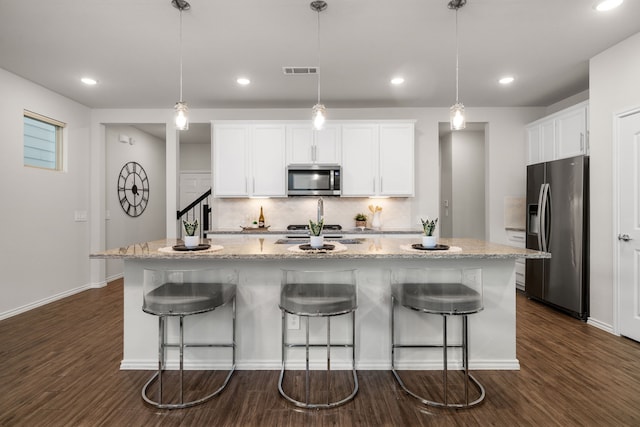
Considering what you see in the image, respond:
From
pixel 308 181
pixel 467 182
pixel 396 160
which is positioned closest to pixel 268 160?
pixel 308 181

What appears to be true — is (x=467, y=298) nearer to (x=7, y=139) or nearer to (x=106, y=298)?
(x=106, y=298)

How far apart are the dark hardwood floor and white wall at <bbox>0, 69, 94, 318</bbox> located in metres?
1.04

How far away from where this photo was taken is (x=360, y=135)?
14.5 ft

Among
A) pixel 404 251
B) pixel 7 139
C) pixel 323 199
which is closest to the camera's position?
pixel 404 251

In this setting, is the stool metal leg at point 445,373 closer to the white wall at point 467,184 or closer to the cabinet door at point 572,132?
the cabinet door at point 572,132

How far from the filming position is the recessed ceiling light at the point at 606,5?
7.70ft

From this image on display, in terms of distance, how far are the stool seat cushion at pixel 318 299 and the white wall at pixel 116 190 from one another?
176 inches

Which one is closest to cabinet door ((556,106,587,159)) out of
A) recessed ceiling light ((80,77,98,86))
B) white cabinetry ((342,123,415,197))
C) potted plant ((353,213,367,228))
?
white cabinetry ((342,123,415,197))

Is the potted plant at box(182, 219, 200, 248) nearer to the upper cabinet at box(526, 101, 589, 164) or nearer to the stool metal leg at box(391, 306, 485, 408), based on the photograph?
the stool metal leg at box(391, 306, 485, 408)

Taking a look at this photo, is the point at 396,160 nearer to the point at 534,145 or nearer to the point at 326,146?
the point at 326,146

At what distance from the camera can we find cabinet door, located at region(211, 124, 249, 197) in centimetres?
444

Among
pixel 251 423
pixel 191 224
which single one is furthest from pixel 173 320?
pixel 251 423

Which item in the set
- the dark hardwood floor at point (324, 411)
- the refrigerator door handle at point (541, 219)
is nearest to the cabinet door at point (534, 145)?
the refrigerator door handle at point (541, 219)

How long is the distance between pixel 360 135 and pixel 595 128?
2500 mm
